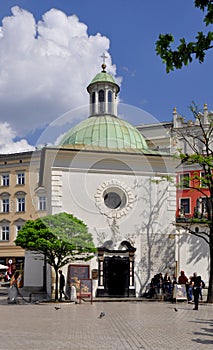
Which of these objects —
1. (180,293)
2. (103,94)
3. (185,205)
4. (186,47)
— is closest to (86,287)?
(180,293)

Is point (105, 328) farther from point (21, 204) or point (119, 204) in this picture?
point (21, 204)

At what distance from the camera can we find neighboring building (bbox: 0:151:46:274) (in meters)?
53.2

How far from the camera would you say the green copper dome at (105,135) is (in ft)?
99.3

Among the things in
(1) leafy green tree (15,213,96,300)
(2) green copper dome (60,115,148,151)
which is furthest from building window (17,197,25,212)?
(1) leafy green tree (15,213,96,300)

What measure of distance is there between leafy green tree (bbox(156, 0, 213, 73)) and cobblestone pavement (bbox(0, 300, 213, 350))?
6.75 m

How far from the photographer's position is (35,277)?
32531mm

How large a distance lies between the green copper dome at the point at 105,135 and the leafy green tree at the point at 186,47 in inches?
896

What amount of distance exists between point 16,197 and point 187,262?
96.1 feet

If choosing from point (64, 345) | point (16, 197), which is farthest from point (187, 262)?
point (16, 197)

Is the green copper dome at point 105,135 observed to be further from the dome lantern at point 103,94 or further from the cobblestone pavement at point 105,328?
the cobblestone pavement at point 105,328

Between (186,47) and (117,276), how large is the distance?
21574 mm

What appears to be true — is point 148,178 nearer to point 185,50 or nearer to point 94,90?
point 94,90

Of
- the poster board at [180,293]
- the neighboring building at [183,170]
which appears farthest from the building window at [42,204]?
the poster board at [180,293]

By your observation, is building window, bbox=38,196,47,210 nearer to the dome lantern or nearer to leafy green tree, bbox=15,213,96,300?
the dome lantern
